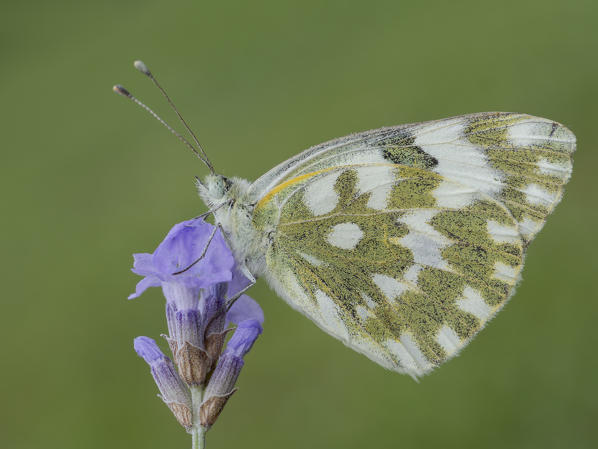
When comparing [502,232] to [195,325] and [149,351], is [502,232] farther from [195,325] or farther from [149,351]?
[149,351]

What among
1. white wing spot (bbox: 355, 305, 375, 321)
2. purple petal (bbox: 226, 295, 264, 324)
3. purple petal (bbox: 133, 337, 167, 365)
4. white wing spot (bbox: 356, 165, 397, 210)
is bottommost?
white wing spot (bbox: 355, 305, 375, 321)

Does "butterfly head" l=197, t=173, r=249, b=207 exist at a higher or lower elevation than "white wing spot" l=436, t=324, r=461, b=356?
higher

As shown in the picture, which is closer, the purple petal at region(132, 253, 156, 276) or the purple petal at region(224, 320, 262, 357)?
the purple petal at region(132, 253, 156, 276)

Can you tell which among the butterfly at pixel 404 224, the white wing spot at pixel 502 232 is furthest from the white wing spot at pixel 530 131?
the white wing spot at pixel 502 232

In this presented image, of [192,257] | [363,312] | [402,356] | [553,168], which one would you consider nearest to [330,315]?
[363,312]

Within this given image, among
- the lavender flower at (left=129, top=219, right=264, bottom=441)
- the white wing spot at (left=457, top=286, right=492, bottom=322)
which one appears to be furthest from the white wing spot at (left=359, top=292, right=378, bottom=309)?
the lavender flower at (left=129, top=219, right=264, bottom=441)

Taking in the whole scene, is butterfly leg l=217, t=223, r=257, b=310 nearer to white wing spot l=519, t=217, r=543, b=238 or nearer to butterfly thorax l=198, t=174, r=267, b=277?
butterfly thorax l=198, t=174, r=267, b=277
